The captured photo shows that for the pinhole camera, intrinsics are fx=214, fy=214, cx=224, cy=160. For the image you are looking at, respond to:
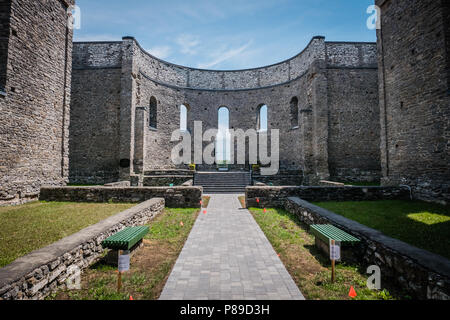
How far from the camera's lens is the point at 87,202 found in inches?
360

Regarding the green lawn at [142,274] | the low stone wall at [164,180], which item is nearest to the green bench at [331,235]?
the green lawn at [142,274]

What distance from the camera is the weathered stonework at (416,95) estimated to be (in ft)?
27.7

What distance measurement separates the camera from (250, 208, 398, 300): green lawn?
10.1 ft

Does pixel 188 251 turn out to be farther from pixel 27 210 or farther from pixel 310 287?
pixel 27 210

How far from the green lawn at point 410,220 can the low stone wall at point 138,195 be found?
555cm

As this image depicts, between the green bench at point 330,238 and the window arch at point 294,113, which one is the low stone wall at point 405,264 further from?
the window arch at point 294,113

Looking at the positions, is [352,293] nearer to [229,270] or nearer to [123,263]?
[229,270]

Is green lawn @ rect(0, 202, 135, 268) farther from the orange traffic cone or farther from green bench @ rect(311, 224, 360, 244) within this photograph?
green bench @ rect(311, 224, 360, 244)

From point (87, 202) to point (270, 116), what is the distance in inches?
693

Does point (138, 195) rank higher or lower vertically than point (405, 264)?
higher

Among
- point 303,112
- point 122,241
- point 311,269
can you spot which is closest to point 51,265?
point 122,241

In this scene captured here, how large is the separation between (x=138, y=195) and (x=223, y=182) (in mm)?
7494

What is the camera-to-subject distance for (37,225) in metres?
5.48

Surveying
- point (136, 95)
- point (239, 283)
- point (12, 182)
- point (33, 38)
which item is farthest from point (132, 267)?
point (136, 95)
